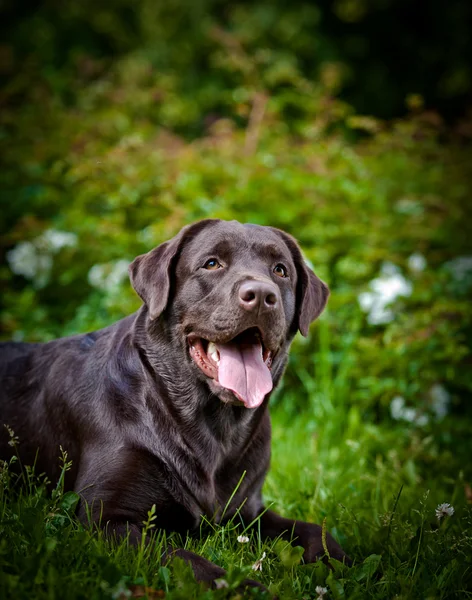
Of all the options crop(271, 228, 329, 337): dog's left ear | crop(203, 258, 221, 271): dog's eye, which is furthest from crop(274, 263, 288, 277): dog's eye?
crop(203, 258, 221, 271): dog's eye

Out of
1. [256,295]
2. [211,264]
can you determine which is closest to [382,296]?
[211,264]

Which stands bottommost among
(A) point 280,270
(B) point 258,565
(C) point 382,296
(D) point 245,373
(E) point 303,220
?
(C) point 382,296

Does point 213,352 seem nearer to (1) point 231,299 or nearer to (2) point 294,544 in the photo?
(1) point 231,299

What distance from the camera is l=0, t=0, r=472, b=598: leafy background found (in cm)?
325

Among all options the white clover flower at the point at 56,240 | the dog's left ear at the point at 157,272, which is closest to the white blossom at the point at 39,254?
the white clover flower at the point at 56,240

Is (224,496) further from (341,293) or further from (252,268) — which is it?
(341,293)

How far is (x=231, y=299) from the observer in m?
2.89

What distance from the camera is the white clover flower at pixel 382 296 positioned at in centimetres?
518

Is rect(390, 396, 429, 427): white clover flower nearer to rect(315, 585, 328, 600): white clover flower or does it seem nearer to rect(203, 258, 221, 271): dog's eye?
rect(203, 258, 221, 271): dog's eye

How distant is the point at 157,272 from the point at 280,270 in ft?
2.03

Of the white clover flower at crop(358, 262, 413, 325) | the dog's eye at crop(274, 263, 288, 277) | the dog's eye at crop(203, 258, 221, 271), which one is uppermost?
the dog's eye at crop(203, 258, 221, 271)

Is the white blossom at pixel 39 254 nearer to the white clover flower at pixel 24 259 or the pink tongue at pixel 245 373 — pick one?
the white clover flower at pixel 24 259

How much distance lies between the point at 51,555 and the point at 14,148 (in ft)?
16.8

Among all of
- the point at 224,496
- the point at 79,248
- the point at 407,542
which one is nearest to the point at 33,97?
the point at 79,248
